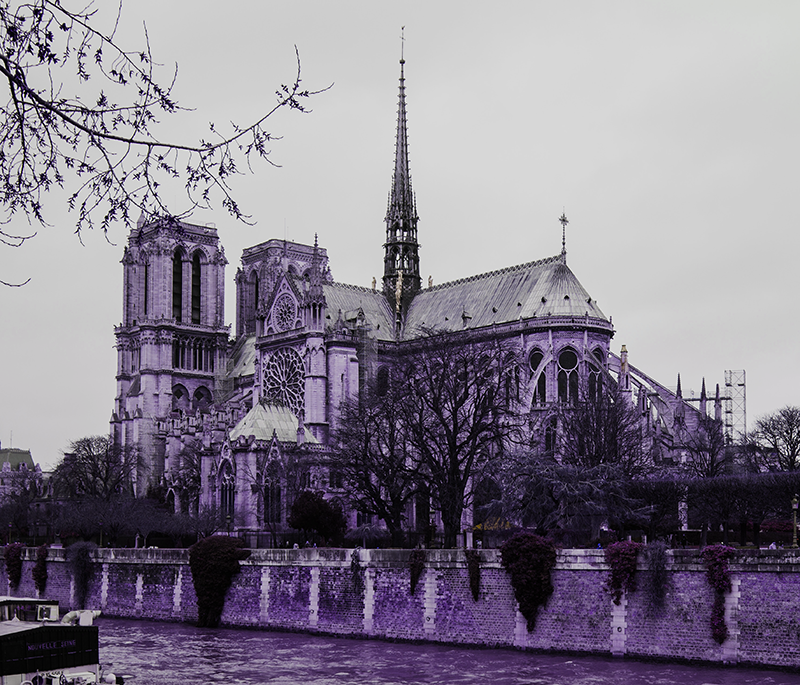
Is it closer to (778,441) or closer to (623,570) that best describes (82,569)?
(623,570)

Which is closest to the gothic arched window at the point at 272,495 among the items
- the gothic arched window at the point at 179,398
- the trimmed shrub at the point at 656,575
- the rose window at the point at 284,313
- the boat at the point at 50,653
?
the rose window at the point at 284,313

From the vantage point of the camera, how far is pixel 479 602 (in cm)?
4178

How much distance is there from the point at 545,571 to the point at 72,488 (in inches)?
2326

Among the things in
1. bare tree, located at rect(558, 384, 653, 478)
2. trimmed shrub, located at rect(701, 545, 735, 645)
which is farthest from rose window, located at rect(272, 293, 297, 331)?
trimmed shrub, located at rect(701, 545, 735, 645)

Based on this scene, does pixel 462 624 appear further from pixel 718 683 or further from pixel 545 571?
pixel 718 683

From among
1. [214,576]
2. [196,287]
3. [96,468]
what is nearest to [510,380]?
[214,576]

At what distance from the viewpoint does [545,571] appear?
3991 cm

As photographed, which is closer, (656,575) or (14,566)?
(656,575)

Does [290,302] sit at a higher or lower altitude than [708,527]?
higher

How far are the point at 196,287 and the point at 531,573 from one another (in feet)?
239

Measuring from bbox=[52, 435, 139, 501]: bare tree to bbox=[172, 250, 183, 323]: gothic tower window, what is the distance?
12.5m

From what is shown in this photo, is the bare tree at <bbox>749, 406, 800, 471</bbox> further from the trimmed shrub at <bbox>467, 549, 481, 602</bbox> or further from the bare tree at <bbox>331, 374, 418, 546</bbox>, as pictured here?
the trimmed shrub at <bbox>467, 549, 481, 602</bbox>

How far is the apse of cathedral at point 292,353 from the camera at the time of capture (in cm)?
7281

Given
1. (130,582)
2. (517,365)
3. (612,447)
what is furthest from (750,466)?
(130,582)
